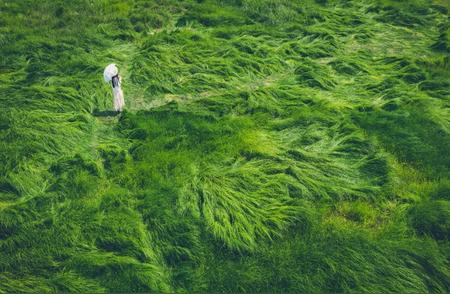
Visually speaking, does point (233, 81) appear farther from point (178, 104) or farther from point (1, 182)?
point (1, 182)

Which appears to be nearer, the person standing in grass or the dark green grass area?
the dark green grass area

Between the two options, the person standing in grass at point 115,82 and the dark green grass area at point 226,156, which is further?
the person standing in grass at point 115,82

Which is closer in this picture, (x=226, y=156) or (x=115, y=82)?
(x=226, y=156)

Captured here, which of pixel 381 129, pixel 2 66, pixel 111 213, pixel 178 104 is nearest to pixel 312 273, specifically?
pixel 111 213

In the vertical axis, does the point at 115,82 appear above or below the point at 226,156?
above
